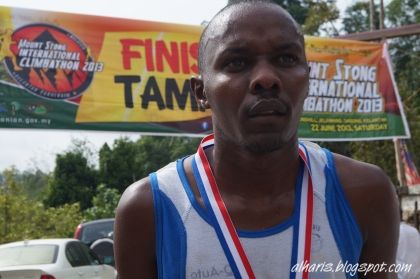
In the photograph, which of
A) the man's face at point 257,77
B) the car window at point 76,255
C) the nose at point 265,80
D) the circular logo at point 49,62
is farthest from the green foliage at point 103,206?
the nose at point 265,80

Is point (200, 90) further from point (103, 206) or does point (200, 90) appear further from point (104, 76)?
point (103, 206)

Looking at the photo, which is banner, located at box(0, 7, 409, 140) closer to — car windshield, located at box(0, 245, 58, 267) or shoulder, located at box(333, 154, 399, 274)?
car windshield, located at box(0, 245, 58, 267)

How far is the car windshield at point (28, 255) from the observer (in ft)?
30.2

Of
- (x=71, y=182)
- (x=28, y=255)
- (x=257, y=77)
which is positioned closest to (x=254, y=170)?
(x=257, y=77)

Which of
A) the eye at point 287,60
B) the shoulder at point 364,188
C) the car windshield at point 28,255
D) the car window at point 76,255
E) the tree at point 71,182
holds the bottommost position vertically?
the tree at point 71,182

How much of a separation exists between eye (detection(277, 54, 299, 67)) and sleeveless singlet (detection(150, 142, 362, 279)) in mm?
342

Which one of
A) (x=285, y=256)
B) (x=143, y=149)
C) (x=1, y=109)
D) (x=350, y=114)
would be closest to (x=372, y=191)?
(x=285, y=256)

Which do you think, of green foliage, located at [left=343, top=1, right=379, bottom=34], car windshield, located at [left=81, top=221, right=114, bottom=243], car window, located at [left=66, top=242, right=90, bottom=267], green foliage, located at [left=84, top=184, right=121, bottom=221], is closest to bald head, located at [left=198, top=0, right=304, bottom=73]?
car window, located at [left=66, top=242, right=90, bottom=267]

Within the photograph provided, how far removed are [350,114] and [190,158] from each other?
A: 9262mm

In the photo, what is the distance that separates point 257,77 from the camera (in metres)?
1.81

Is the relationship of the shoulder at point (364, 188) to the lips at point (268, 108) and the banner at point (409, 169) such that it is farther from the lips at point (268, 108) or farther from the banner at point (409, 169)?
the banner at point (409, 169)

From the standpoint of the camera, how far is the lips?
1782 mm

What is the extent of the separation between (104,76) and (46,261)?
2.52 meters

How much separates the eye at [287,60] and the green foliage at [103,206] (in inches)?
832
